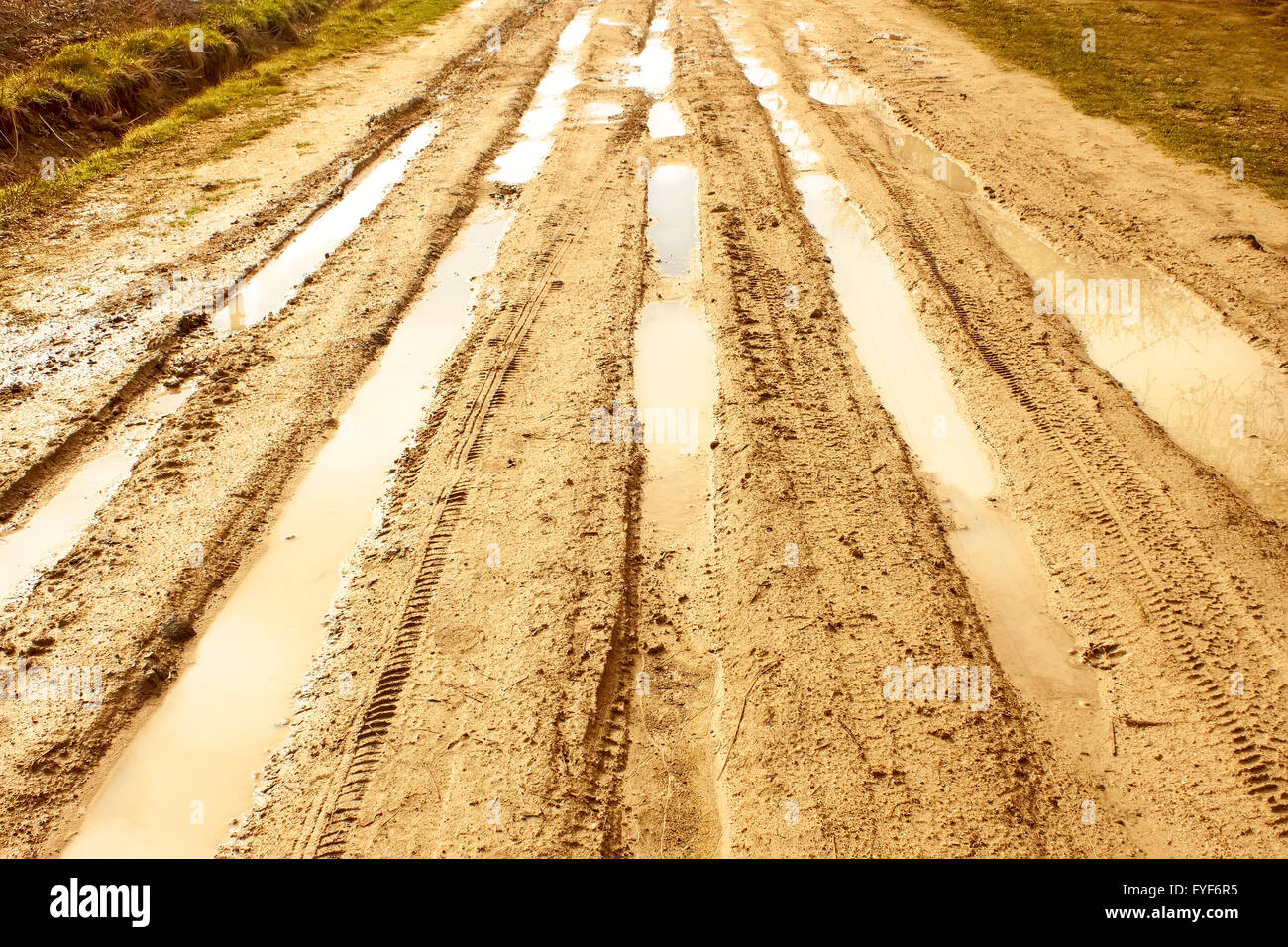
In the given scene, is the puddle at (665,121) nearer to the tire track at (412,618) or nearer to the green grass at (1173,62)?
the tire track at (412,618)

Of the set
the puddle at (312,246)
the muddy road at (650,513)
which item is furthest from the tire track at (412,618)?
the puddle at (312,246)

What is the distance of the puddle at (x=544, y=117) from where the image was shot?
10633 mm

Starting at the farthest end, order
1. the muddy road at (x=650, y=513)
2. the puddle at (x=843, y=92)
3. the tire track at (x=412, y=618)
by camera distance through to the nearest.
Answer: the puddle at (x=843, y=92) → the muddy road at (x=650, y=513) → the tire track at (x=412, y=618)

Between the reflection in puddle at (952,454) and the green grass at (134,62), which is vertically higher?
the green grass at (134,62)

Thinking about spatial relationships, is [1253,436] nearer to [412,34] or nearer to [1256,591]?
[1256,591]

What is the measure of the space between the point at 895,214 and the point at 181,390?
24.1 feet

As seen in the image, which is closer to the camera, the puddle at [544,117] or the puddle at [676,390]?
the puddle at [676,390]

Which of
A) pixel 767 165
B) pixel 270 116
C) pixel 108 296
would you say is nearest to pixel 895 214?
pixel 767 165

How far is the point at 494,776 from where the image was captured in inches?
155

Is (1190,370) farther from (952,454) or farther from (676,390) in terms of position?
(676,390)

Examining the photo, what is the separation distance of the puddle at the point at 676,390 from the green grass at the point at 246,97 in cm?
674

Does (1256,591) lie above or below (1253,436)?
below

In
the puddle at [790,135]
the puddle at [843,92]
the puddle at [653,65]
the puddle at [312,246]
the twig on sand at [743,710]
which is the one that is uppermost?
the puddle at [653,65]

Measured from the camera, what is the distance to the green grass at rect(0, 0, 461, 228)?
31.2 feet
